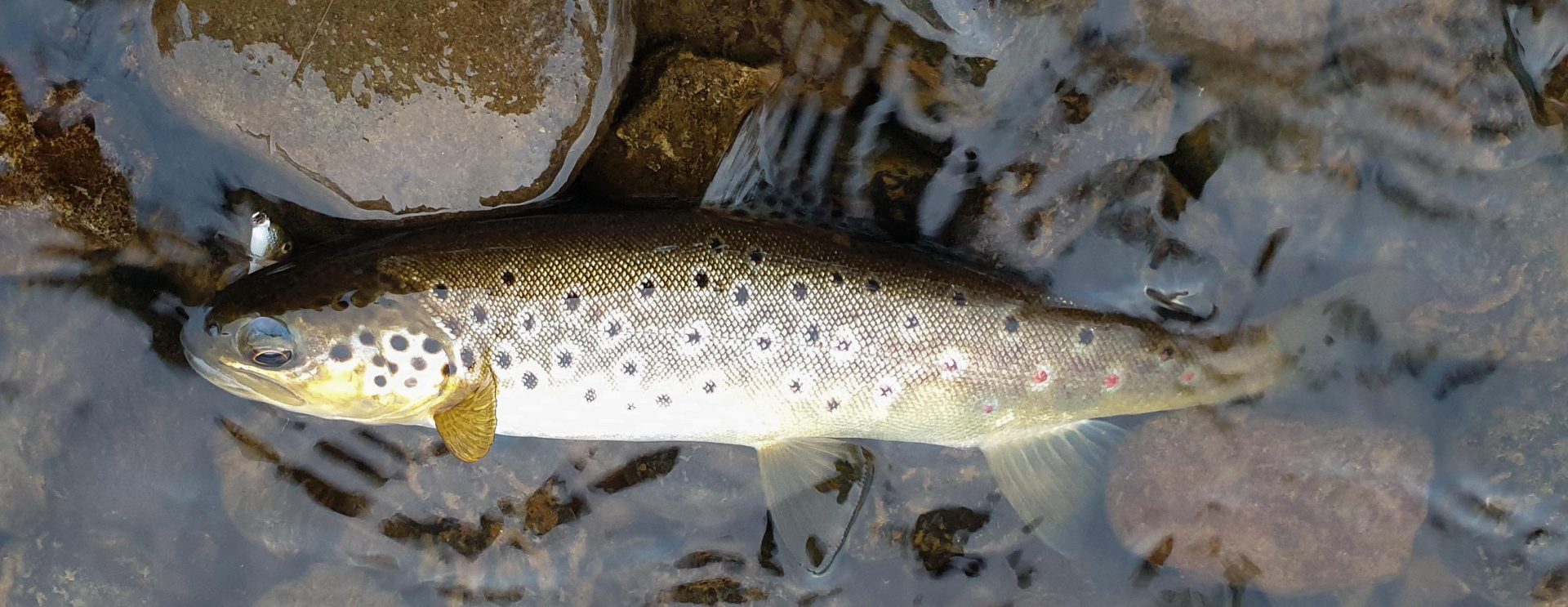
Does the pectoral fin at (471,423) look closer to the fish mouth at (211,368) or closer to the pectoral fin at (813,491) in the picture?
the fish mouth at (211,368)

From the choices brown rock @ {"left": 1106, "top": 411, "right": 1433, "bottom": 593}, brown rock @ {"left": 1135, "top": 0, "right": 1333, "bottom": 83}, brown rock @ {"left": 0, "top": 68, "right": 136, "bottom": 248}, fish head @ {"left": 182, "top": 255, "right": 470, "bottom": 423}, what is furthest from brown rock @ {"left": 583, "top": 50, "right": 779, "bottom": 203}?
brown rock @ {"left": 1106, "top": 411, "right": 1433, "bottom": 593}

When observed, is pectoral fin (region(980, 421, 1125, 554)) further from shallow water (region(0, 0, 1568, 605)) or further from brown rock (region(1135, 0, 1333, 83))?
brown rock (region(1135, 0, 1333, 83))

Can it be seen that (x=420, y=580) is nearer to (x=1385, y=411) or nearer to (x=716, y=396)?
(x=716, y=396)

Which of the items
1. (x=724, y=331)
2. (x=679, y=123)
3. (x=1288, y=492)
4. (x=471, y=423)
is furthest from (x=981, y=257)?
(x=471, y=423)

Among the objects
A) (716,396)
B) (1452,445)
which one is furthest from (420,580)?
(1452,445)

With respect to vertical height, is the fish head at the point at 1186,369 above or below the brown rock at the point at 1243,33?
below

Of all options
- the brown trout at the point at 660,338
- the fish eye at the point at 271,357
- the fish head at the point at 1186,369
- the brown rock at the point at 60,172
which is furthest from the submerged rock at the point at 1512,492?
the brown rock at the point at 60,172

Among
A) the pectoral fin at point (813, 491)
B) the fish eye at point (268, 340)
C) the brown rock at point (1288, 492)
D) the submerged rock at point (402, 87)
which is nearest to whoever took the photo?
the fish eye at point (268, 340)
